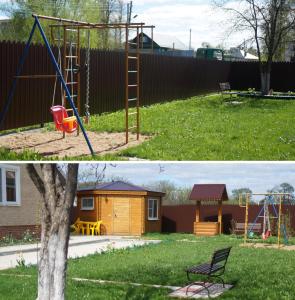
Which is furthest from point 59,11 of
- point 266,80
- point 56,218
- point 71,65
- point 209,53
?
point 209,53

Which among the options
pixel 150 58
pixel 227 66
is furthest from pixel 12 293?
pixel 227 66

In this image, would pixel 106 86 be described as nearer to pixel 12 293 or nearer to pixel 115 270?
pixel 115 270

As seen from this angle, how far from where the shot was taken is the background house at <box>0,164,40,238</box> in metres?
11.8

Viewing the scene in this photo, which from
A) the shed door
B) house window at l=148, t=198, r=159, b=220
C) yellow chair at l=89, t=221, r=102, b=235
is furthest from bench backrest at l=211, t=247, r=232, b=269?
yellow chair at l=89, t=221, r=102, b=235

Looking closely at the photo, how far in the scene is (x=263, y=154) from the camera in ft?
22.0

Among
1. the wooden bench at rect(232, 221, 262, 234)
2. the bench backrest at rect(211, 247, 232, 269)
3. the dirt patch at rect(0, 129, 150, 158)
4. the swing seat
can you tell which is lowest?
the wooden bench at rect(232, 221, 262, 234)

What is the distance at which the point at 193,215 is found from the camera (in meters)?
16.3

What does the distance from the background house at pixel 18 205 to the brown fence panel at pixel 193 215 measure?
345cm

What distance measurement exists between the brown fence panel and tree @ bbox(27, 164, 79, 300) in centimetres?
976

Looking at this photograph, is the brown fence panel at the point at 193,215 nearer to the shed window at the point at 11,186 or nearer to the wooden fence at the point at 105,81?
the wooden fence at the point at 105,81

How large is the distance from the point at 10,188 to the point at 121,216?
254cm

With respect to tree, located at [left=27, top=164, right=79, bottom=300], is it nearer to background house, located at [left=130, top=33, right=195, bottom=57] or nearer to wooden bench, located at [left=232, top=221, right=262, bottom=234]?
background house, located at [left=130, top=33, right=195, bottom=57]

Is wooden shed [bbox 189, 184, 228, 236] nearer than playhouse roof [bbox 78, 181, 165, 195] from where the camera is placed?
No

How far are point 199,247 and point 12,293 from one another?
17.6ft
